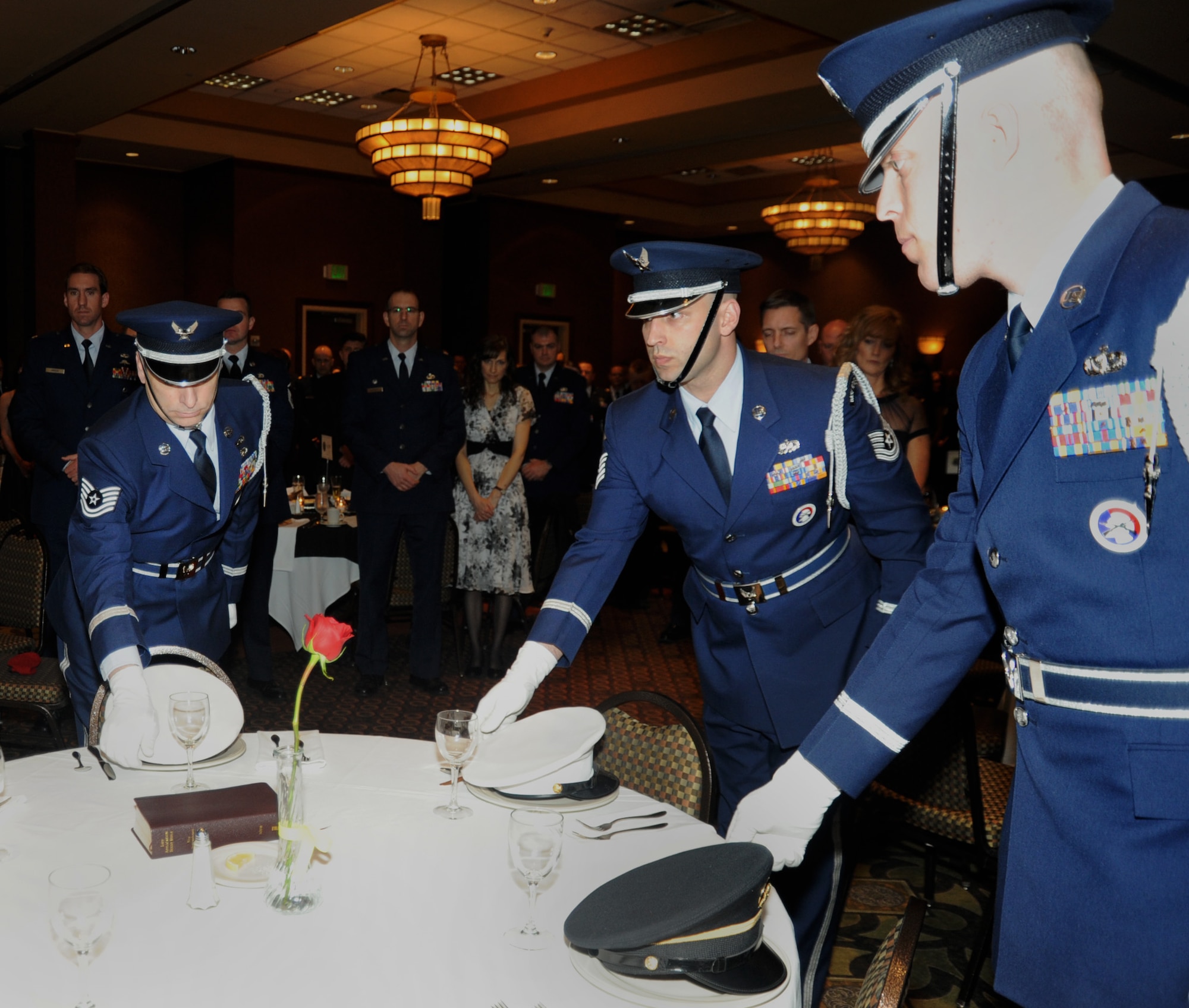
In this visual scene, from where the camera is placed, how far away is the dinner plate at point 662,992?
4.05 ft

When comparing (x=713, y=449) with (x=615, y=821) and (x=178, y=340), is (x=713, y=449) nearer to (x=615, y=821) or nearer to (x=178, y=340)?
(x=615, y=821)

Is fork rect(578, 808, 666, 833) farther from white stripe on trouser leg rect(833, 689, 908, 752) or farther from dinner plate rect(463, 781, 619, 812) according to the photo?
white stripe on trouser leg rect(833, 689, 908, 752)

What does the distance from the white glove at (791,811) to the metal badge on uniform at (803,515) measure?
2.87 feet

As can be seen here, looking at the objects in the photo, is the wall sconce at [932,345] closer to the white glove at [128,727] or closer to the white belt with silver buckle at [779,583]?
the white belt with silver buckle at [779,583]

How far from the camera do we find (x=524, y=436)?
549cm

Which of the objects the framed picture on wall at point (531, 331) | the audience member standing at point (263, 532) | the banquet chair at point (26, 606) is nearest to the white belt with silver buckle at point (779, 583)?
the banquet chair at point (26, 606)

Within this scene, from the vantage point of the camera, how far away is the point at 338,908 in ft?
4.76

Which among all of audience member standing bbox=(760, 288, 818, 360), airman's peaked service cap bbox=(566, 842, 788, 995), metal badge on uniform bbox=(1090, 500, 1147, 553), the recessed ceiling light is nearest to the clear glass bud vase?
airman's peaked service cap bbox=(566, 842, 788, 995)

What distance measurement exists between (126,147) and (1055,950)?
1132 cm

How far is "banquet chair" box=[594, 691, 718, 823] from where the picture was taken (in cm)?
212

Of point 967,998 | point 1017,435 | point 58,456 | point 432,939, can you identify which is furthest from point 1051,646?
point 58,456

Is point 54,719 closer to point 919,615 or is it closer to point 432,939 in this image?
point 432,939

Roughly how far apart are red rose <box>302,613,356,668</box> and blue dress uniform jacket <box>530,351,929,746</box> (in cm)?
79

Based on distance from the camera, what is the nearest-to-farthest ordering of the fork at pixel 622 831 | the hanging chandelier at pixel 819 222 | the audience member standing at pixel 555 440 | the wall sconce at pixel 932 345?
the fork at pixel 622 831 < the audience member standing at pixel 555 440 < the hanging chandelier at pixel 819 222 < the wall sconce at pixel 932 345
